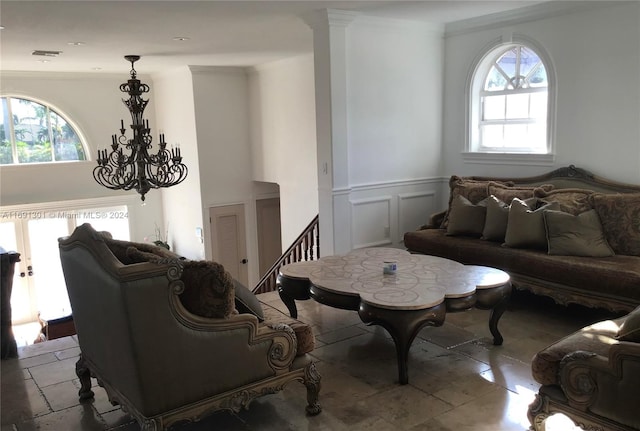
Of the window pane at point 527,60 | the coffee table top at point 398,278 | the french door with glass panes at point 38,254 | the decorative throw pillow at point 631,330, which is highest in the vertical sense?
the window pane at point 527,60

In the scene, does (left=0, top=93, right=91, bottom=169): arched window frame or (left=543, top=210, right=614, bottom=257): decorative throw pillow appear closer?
(left=543, top=210, right=614, bottom=257): decorative throw pillow

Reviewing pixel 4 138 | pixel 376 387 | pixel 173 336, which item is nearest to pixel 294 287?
pixel 376 387

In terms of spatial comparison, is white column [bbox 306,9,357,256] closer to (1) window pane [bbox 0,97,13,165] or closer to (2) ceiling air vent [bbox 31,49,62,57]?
(2) ceiling air vent [bbox 31,49,62,57]

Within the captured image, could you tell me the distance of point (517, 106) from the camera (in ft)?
18.1

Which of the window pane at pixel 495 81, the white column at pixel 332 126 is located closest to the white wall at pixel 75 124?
the white column at pixel 332 126

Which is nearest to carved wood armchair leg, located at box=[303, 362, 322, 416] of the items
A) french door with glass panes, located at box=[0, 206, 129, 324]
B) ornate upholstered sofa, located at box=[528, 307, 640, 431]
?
ornate upholstered sofa, located at box=[528, 307, 640, 431]

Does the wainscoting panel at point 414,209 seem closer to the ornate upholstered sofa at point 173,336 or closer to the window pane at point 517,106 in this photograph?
the window pane at point 517,106

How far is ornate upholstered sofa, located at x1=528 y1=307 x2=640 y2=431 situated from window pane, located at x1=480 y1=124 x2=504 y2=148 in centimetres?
344

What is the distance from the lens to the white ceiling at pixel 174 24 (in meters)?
4.37

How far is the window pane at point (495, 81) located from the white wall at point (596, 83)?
16.9 inches

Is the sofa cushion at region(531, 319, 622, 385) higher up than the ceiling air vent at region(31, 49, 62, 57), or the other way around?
the ceiling air vent at region(31, 49, 62, 57)

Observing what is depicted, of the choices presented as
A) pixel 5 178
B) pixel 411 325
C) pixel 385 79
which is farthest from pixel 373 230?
pixel 5 178

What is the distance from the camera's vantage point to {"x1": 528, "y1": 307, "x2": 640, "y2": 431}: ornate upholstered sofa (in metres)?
2.20

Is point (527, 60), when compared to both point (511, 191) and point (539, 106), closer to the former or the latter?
point (539, 106)
